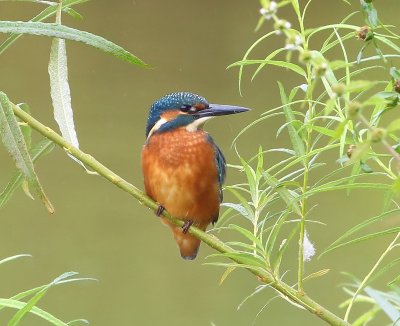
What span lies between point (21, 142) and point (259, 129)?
2.35 metres

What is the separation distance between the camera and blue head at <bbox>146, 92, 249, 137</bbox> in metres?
1.31

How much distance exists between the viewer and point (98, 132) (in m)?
3.18

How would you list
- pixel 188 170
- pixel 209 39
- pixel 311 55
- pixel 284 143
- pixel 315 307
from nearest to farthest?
1. pixel 311 55
2. pixel 315 307
3. pixel 188 170
4. pixel 284 143
5. pixel 209 39

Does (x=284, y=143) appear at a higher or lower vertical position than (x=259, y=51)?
lower

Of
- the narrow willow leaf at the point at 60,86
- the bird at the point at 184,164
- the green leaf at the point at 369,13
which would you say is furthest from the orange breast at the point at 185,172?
the green leaf at the point at 369,13

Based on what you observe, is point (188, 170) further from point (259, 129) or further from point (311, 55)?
point (259, 129)

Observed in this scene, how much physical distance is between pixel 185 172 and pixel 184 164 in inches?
0.5

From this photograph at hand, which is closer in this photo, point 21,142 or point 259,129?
point 21,142

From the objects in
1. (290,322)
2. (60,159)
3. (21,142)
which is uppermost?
(21,142)

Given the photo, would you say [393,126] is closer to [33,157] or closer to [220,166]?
[33,157]

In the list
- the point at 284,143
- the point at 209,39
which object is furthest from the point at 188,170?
the point at 209,39

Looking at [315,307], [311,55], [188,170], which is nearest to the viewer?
[311,55]

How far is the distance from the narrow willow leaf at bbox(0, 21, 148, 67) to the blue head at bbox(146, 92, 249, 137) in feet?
1.58

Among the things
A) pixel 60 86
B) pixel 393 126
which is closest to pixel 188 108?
pixel 60 86
